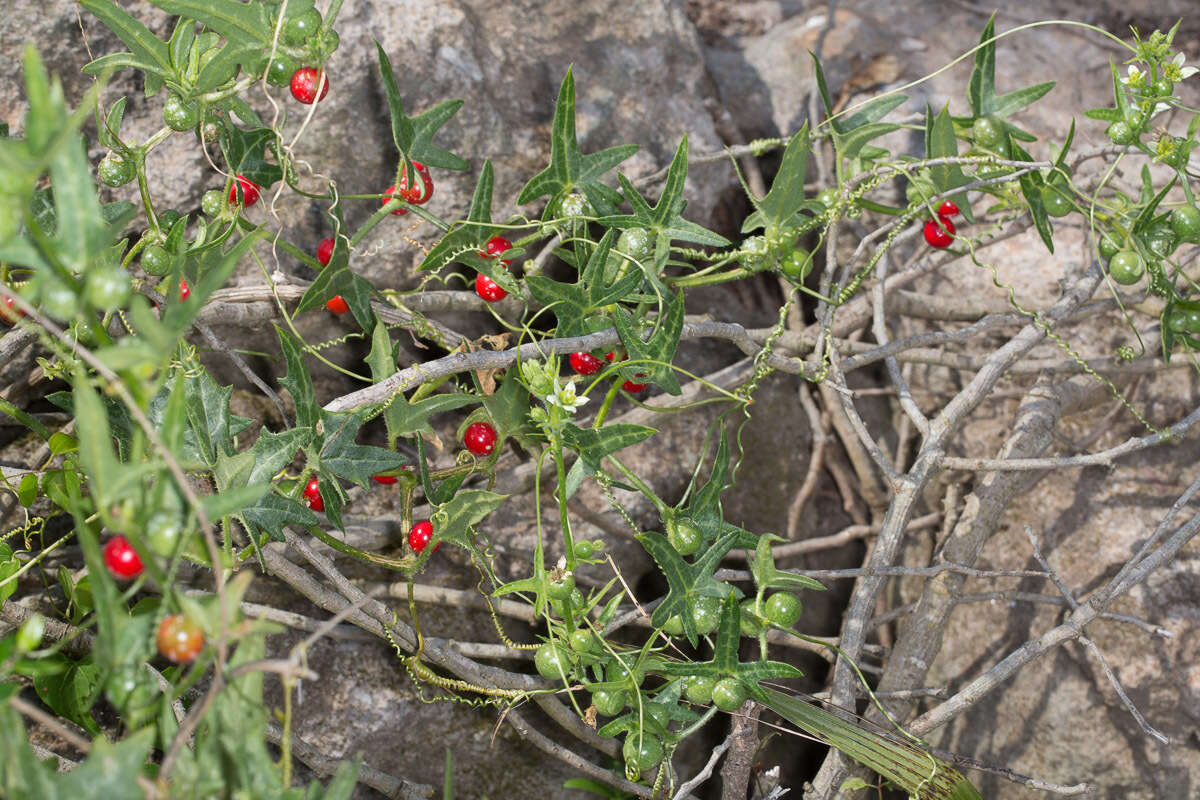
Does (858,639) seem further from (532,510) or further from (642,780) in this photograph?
(532,510)

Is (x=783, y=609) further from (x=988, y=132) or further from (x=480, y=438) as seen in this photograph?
(x=988, y=132)

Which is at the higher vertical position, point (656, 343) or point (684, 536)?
point (656, 343)

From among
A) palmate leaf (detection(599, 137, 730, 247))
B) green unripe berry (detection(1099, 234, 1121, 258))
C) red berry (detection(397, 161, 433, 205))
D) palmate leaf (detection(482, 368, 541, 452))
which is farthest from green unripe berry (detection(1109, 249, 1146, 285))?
red berry (detection(397, 161, 433, 205))

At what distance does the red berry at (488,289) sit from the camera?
142 cm

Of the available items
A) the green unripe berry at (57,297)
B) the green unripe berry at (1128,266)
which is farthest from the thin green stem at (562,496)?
the green unripe berry at (1128,266)

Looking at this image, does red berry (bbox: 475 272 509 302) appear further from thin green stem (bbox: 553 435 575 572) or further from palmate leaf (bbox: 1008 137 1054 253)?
palmate leaf (bbox: 1008 137 1054 253)

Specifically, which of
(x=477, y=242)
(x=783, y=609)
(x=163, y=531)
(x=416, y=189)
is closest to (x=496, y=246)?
(x=477, y=242)

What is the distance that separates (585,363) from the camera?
4.60 feet

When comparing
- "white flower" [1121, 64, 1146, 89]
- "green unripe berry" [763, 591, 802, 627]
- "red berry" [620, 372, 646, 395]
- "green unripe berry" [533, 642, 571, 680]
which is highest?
"white flower" [1121, 64, 1146, 89]

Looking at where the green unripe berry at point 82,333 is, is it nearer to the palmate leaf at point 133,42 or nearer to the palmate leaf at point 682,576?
the palmate leaf at point 133,42

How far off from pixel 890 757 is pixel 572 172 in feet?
3.09

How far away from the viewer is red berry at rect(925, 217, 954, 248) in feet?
5.04

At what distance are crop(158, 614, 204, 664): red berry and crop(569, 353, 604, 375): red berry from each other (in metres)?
0.76

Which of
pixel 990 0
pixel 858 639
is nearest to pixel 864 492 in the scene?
pixel 858 639
